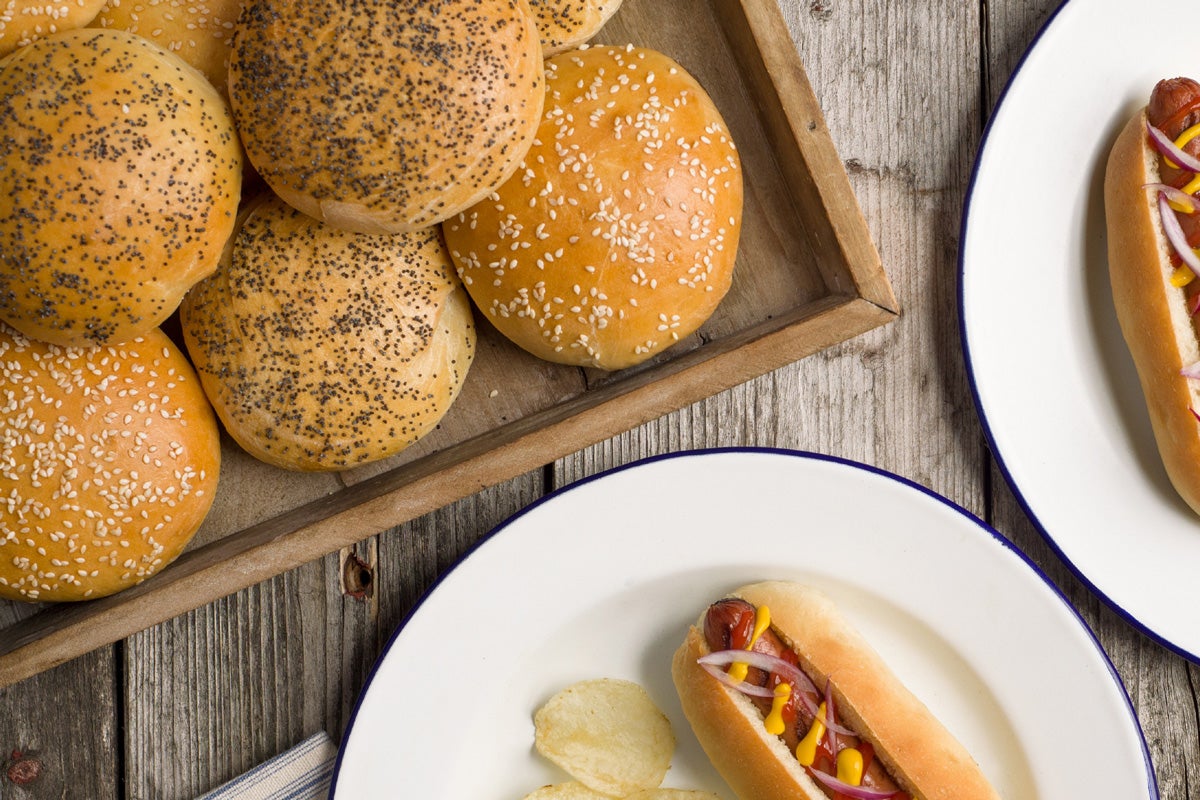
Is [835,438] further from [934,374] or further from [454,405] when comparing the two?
[454,405]

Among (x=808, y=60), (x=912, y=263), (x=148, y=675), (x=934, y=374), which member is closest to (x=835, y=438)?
(x=934, y=374)

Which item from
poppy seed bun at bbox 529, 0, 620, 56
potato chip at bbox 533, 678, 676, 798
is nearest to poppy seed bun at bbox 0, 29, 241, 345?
poppy seed bun at bbox 529, 0, 620, 56

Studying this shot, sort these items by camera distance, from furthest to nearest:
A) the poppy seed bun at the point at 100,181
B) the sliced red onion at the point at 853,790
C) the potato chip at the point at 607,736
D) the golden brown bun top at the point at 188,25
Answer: the potato chip at the point at 607,736, the sliced red onion at the point at 853,790, the golden brown bun top at the point at 188,25, the poppy seed bun at the point at 100,181

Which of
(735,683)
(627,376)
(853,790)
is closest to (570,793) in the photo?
(735,683)

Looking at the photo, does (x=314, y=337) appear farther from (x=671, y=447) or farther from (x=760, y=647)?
(x=760, y=647)

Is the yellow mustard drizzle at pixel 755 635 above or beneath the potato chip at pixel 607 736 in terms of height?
above

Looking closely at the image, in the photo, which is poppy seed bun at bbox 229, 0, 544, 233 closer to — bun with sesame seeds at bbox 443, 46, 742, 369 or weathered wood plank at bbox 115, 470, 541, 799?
bun with sesame seeds at bbox 443, 46, 742, 369

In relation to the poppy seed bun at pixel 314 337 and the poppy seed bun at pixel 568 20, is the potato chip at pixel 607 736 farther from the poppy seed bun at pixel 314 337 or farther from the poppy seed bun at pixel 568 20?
the poppy seed bun at pixel 568 20

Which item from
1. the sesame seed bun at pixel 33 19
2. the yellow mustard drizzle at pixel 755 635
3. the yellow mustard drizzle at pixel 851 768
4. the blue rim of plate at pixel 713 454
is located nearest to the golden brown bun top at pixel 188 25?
the sesame seed bun at pixel 33 19
